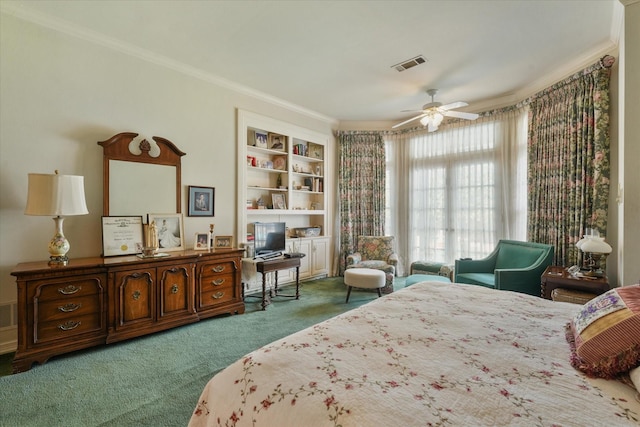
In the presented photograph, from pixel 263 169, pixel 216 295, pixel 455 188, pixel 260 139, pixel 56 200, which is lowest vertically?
pixel 216 295

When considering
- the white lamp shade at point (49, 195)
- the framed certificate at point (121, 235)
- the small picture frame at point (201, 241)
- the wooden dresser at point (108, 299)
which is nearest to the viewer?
the wooden dresser at point (108, 299)

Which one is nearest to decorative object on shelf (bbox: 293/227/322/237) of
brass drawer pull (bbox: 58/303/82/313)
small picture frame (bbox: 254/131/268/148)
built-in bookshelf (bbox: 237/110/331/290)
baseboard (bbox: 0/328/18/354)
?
built-in bookshelf (bbox: 237/110/331/290)

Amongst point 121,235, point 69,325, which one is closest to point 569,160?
point 121,235

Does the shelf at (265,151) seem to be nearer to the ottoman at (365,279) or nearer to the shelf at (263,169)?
the shelf at (263,169)

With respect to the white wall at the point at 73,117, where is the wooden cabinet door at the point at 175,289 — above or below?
below

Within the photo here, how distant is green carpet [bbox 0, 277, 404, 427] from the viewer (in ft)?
5.68

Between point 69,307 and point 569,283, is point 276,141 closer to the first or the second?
point 69,307

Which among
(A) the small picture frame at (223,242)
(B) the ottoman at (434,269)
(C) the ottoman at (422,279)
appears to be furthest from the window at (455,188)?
(A) the small picture frame at (223,242)

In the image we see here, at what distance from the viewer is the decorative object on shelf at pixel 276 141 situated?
4.77 meters

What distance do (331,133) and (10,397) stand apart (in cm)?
519

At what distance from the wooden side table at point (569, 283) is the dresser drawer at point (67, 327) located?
14.0 ft

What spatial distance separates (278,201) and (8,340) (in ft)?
11.0

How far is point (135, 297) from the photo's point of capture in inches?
107

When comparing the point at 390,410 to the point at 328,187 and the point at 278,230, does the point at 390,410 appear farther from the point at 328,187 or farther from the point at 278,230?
the point at 328,187
